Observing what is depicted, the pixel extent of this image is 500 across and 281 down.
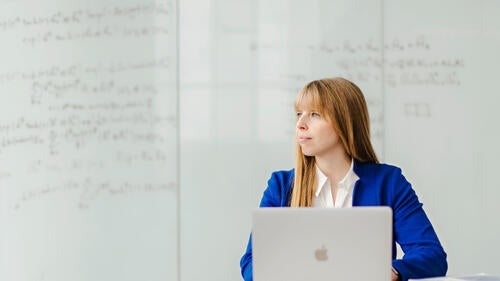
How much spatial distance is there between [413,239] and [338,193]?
24 cm

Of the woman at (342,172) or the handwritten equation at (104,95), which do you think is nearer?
the woman at (342,172)

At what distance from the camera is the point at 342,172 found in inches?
86.6

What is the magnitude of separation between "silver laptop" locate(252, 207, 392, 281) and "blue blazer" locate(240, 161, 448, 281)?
0.34 metres

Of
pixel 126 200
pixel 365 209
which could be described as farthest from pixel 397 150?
pixel 365 209

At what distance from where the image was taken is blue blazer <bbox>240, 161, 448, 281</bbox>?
6.68 ft

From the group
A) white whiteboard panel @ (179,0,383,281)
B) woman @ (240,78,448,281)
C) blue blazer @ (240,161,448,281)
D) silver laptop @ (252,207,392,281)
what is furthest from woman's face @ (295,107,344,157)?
white whiteboard panel @ (179,0,383,281)

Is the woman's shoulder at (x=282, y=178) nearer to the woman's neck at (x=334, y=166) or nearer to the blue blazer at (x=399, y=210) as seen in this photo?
the blue blazer at (x=399, y=210)

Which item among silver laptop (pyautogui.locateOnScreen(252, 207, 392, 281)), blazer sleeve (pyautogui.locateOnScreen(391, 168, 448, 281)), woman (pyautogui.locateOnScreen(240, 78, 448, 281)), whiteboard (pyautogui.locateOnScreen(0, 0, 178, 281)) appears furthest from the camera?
whiteboard (pyautogui.locateOnScreen(0, 0, 178, 281))

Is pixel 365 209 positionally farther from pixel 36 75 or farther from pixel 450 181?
pixel 36 75

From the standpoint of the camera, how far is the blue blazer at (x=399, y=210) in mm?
2035

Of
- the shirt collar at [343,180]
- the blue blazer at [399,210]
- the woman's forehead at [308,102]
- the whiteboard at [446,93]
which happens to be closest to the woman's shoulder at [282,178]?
the blue blazer at [399,210]

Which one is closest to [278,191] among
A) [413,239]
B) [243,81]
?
[413,239]

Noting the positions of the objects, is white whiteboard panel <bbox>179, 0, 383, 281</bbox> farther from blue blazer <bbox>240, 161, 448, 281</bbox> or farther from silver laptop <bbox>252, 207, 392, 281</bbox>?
silver laptop <bbox>252, 207, 392, 281</bbox>

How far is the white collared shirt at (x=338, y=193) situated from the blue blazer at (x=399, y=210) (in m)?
0.02
